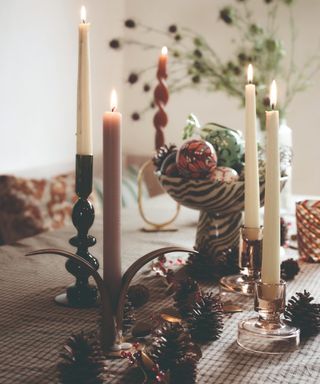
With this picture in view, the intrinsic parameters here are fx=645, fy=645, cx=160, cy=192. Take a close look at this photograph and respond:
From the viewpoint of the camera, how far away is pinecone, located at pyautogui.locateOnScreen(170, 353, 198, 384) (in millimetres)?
640

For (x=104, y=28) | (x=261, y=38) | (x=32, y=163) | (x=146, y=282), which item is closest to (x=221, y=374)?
(x=146, y=282)

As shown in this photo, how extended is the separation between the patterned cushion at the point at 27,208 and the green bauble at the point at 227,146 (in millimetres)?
886

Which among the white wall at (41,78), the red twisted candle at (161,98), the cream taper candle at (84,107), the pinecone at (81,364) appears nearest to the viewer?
the pinecone at (81,364)

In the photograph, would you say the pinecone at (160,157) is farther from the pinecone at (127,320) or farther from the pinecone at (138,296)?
the pinecone at (127,320)

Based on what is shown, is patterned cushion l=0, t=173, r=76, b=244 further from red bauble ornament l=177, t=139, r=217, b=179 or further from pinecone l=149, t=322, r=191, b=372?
pinecone l=149, t=322, r=191, b=372

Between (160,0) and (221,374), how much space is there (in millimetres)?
2396

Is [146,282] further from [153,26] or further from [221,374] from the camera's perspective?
[153,26]

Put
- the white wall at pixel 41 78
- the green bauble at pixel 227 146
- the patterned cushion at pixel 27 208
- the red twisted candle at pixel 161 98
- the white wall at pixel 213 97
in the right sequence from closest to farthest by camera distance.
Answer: the green bauble at pixel 227 146 → the red twisted candle at pixel 161 98 → the patterned cushion at pixel 27 208 → the white wall at pixel 41 78 → the white wall at pixel 213 97

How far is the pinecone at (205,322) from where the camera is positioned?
79cm

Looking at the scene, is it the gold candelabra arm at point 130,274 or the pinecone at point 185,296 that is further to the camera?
the pinecone at point 185,296

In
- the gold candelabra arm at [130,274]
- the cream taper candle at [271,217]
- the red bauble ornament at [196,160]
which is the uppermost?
the red bauble ornament at [196,160]

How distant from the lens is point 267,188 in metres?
0.72

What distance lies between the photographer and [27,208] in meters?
1.97

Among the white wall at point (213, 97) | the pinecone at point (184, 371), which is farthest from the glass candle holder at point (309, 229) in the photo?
the white wall at point (213, 97)
